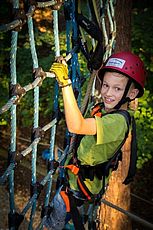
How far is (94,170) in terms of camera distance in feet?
6.01

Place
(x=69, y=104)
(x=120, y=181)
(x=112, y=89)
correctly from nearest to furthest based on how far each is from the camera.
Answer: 1. (x=69, y=104)
2. (x=112, y=89)
3. (x=120, y=181)

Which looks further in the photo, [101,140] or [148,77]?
[148,77]

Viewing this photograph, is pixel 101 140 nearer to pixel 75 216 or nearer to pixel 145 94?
pixel 75 216

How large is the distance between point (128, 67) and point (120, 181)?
6.57ft

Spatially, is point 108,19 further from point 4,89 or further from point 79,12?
point 4,89

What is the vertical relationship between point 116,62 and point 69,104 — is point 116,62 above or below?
above

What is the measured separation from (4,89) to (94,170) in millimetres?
4430

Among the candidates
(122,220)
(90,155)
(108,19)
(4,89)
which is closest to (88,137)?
(90,155)

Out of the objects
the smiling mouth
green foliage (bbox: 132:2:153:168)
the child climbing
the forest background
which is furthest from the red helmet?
green foliage (bbox: 132:2:153:168)

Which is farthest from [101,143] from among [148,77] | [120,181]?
[148,77]

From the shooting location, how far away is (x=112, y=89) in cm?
175

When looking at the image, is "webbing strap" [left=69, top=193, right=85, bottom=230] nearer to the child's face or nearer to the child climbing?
the child climbing

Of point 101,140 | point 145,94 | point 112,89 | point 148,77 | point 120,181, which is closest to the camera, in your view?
point 101,140

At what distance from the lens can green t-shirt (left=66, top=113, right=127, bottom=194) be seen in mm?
1558
